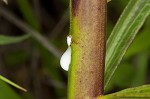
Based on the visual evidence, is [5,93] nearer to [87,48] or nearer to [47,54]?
[87,48]

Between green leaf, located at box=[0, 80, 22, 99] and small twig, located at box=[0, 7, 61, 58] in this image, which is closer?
green leaf, located at box=[0, 80, 22, 99]

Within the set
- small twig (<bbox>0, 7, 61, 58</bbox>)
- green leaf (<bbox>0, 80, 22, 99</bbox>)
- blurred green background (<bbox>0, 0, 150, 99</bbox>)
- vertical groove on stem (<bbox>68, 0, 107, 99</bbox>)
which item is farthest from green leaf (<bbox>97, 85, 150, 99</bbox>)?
small twig (<bbox>0, 7, 61, 58</bbox>)

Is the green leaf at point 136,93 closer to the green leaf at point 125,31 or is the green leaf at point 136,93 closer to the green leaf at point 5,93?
the green leaf at point 125,31

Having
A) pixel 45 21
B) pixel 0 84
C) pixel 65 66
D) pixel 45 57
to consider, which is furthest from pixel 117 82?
pixel 65 66

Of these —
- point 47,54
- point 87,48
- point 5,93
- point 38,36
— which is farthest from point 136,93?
point 47,54

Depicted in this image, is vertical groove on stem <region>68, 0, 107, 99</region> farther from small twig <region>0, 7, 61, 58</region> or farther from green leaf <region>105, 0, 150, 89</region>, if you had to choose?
small twig <region>0, 7, 61, 58</region>

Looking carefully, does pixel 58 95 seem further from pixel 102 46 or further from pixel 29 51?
pixel 102 46

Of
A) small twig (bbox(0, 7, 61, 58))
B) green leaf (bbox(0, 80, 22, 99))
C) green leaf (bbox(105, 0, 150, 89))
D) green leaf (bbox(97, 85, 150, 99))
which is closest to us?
green leaf (bbox(97, 85, 150, 99))
